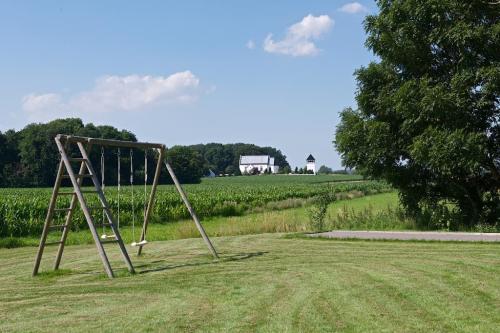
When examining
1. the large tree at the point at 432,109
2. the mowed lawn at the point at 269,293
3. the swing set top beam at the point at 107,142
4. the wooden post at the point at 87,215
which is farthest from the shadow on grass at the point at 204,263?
the large tree at the point at 432,109

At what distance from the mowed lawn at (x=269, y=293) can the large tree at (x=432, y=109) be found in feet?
18.2

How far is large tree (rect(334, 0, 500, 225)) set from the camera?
63.6ft

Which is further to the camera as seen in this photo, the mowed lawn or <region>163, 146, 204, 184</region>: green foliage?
<region>163, 146, 204, 184</region>: green foliage

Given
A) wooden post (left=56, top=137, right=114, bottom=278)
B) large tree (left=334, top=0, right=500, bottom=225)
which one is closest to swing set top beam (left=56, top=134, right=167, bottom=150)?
wooden post (left=56, top=137, right=114, bottom=278)

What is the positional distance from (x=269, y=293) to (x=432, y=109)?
1233 cm

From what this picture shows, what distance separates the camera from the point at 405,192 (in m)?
22.7

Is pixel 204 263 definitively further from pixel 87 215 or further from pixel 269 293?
pixel 269 293

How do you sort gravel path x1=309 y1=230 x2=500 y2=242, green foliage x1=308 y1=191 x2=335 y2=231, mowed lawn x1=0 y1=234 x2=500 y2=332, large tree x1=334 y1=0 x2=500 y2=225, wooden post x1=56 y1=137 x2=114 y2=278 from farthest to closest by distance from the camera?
green foliage x1=308 y1=191 x2=335 y2=231 < large tree x1=334 y1=0 x2=500 y2=225 < gravel path x1=309 y1=230 x2=500 y2=242 < wooden post x1=56 y1=137 x2=114 y2=278 < mowed lawn x1=0 y1=234 x2=500 y2=332

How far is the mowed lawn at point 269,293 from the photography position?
7.24m

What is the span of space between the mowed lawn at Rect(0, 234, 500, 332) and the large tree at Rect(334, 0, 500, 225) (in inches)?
219

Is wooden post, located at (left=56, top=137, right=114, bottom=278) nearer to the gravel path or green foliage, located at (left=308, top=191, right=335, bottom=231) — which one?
the gravel path

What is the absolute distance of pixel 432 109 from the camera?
63.4ft

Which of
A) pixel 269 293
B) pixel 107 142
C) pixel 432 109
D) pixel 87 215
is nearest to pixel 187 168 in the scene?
pixel 432 109

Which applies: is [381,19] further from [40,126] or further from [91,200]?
[40,126]
